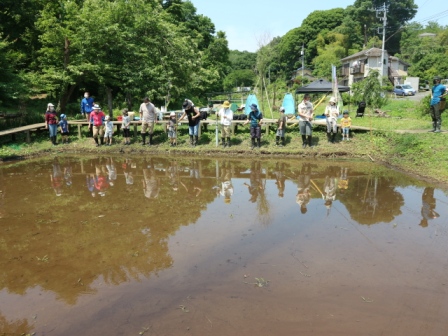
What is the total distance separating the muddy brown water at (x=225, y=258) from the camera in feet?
10.6

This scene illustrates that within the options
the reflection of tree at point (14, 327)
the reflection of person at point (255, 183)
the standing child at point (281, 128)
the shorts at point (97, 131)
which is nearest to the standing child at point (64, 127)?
the shorts at point (97, 131)

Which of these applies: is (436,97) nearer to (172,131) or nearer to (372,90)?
(372,90)

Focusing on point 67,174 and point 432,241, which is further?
point 67,174

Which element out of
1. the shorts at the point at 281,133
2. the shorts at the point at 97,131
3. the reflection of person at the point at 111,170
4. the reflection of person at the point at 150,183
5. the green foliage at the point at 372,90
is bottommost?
the reflection of person at the point at 150,183

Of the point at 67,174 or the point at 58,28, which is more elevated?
the point at 58,28

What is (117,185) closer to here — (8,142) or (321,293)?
(321,293)

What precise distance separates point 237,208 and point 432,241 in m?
2.95

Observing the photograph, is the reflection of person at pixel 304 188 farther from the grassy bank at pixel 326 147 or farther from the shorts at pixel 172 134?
the shorts at pixel 172 134

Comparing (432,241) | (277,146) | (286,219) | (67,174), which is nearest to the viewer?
(432,241)

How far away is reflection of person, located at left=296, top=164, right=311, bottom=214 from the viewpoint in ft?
21.1

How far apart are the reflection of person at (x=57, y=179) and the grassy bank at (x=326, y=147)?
2260mm

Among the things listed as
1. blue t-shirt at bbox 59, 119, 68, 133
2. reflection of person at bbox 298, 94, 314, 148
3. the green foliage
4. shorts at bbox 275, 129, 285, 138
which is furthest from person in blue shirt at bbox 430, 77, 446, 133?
blue t-shirt at bbox 59, 119, 68, 133

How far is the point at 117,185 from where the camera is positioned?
7.79 m

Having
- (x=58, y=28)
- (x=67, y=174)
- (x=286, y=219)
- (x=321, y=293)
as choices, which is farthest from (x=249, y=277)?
(x=58, y=28)
